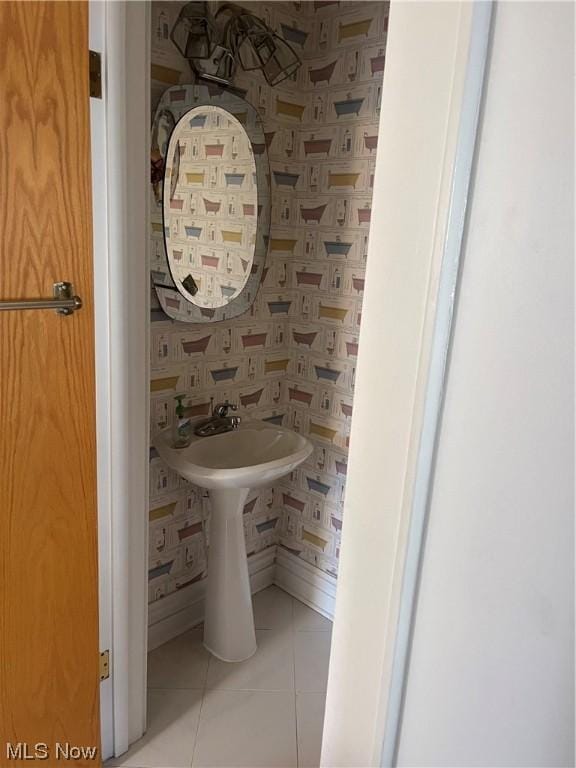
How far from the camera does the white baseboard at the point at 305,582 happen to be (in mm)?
2361

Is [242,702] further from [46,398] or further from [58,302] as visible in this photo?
[58,302]

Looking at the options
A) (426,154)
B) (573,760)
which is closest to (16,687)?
(573,760)

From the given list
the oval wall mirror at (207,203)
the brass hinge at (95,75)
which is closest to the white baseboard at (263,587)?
the oval wall mirror at (207,203)

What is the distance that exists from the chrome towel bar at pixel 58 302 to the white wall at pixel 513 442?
3.42 feet

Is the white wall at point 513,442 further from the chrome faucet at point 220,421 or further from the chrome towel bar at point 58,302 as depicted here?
the chrome faucet at point 220,421

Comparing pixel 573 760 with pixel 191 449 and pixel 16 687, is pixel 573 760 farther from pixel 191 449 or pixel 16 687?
pixel 191 449

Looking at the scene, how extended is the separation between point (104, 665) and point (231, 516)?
2.01 ft

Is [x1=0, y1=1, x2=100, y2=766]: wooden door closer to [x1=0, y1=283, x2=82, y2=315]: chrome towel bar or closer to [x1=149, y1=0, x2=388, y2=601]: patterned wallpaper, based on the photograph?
[x1=0, y1=283, x2=82, y2=315]: chrome towel bar

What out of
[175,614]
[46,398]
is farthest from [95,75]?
[175,614]

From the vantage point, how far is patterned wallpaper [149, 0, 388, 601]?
1966 mm

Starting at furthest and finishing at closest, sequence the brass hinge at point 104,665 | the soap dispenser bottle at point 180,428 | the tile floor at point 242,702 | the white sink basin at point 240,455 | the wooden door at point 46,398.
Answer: the soap dispenser bottle at point 180,428 < the white sink basin at point 240,455 < the tile floor at point 242,702 < the brass hinge at point 104,665 < the wooden door at point 46,398

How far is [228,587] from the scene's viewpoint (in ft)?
6.69

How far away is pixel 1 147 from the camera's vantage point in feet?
3.75

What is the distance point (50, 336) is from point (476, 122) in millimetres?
1100
